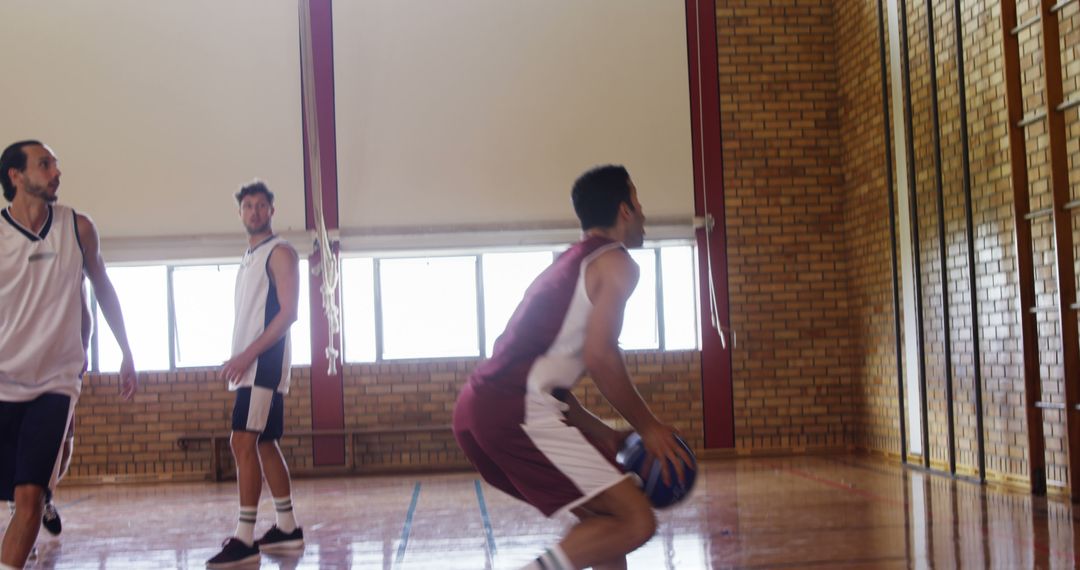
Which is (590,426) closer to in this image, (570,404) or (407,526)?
(570,404)

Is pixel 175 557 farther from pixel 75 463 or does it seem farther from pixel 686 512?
pixel 75 463

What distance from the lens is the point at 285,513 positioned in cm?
504

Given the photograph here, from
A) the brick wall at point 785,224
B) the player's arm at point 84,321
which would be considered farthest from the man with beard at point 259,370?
the brick wall at point 785,224

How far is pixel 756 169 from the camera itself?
9.12 meters

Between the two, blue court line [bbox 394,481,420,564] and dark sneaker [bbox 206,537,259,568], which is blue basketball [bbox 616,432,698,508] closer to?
blue court line [bbox 394,481,420,564]

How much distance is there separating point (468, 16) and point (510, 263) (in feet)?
6.89

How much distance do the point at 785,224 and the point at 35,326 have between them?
6.67 m

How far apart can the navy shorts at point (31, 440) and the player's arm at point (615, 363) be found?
1845 millimetres

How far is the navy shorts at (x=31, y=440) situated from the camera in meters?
3.42

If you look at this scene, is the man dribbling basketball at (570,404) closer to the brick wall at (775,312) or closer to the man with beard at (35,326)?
the man with beard at (35,326)

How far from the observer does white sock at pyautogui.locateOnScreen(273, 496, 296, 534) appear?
501cm

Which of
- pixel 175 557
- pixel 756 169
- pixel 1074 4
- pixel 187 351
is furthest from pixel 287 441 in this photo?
pixel 1074 4

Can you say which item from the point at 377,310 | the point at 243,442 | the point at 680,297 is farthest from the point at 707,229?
the point at 243,442

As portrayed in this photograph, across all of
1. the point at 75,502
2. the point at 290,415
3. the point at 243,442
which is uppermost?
the point at 243,442
